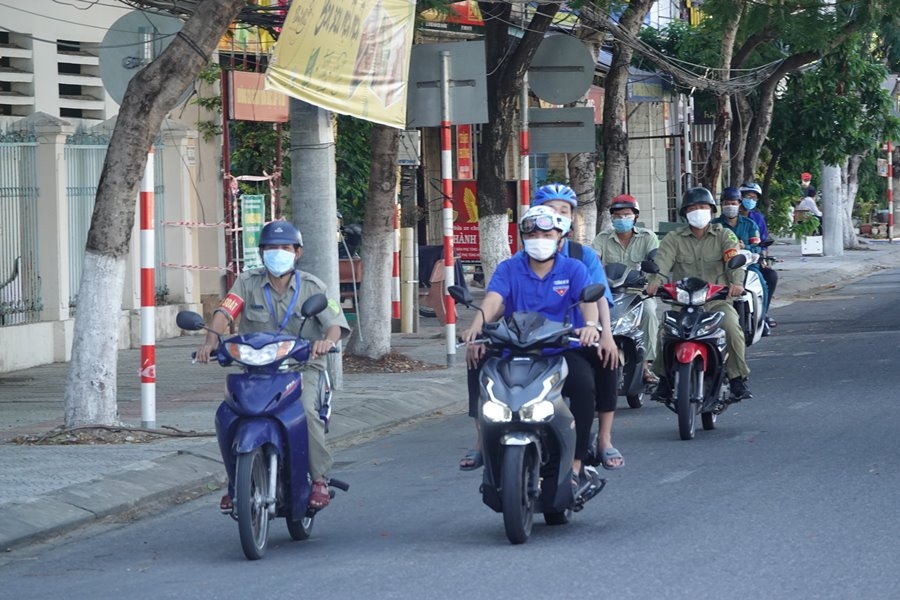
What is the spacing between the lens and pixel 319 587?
23.1ft

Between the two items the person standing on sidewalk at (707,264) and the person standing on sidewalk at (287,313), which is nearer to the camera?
the person standing on sidewalk at (287,313)

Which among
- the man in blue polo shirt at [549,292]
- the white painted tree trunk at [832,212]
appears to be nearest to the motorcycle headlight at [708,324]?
the man in blue polo shirt at [549,292]

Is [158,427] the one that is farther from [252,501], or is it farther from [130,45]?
[252,501]

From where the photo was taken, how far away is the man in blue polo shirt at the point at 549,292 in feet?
27.1

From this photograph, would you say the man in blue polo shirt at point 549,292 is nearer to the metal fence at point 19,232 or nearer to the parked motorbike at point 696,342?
the parked motorbike at point 696,342

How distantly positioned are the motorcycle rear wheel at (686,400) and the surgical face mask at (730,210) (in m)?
5.98

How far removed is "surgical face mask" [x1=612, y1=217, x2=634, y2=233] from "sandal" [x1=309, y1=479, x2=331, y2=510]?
5.61m

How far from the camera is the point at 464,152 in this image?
28578mm

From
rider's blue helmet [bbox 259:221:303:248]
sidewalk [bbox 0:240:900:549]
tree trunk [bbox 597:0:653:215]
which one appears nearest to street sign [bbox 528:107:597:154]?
sidewalk [bbox 0:240:900:549]

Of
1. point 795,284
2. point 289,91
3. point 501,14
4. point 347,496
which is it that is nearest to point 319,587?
point 347,496

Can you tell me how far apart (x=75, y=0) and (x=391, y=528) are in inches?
493

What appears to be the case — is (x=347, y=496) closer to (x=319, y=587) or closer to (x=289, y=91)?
(x=319, y=587)

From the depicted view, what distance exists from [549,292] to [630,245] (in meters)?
5.34

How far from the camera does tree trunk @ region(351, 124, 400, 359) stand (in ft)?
56.3
